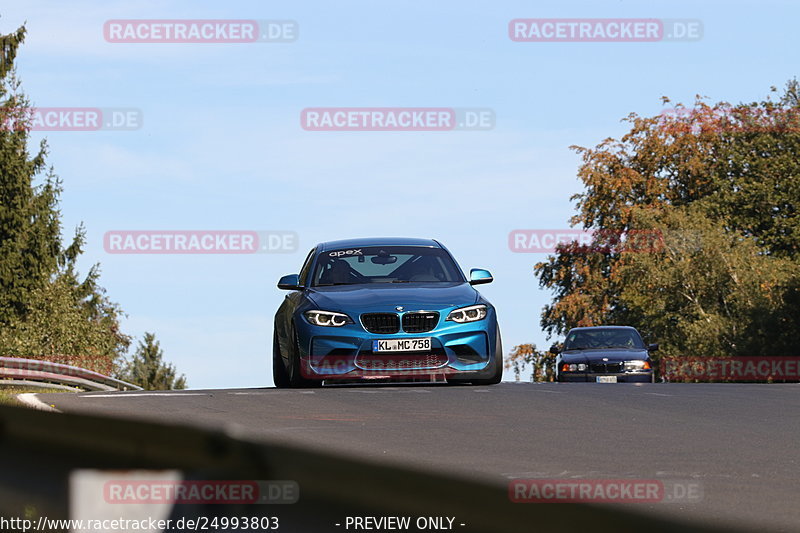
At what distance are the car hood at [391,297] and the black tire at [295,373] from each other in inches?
23.7

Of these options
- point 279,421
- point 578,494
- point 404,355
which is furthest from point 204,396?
point 578,494

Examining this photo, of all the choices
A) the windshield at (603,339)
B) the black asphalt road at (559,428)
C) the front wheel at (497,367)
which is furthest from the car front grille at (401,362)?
the windshield at (603,339)

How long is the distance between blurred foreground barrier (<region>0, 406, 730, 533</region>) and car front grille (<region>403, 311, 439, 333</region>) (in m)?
11.5

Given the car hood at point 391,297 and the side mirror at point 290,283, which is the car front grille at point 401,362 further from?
the side mirror at point 290,283

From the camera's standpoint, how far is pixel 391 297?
1608cm

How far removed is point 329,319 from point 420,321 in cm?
105

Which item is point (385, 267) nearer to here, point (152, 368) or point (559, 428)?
point (559, 428)

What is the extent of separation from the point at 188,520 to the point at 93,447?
1.14ft

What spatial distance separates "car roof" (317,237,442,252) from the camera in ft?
58.6

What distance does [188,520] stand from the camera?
395 cm

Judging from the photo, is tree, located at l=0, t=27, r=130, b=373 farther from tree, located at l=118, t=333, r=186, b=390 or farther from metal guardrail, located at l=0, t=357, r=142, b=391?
tree, located at l=118, t=333, r=186, b=390

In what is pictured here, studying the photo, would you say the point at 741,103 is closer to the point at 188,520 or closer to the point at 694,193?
the point at 694,193

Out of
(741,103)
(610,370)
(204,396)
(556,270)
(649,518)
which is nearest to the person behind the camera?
(649,518)

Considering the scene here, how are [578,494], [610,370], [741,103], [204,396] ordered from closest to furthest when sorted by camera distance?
[578,494] < [204,396] < [610,370] < [741,103]
